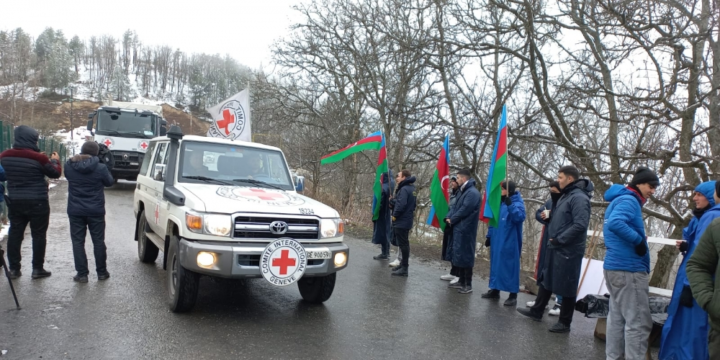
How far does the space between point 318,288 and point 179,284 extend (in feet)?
5.48

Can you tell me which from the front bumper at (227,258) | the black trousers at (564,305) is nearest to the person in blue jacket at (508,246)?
the black trousers at (564,305)

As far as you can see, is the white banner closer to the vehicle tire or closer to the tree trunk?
the vehicle tire

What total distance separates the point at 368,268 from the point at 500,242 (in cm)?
264

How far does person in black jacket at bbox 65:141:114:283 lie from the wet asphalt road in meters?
0.41

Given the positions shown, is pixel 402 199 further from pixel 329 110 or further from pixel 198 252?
pixel 329 110

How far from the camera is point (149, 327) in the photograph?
15.1 feet

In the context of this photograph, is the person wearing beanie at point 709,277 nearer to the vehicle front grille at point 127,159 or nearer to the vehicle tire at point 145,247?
the vehicle tire at point 145,247

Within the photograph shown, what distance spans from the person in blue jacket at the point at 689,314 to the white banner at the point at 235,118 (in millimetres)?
6820

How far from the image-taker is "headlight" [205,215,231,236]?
184 inches

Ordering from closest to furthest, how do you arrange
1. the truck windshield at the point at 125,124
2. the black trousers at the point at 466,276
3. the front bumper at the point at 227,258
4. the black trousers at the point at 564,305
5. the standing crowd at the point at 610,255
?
the standing crowd at the point at 610,255
the front bumper at the point at 227,258
the black trousers at the point at 564,305
the black trousers at the point at 466,276
the truck windshield at the point at 125,124

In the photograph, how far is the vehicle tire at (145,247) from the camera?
7.29 meters

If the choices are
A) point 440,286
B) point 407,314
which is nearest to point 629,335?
point 407,314

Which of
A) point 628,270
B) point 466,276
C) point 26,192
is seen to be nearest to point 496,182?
point 466,276

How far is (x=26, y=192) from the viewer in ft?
19.2
